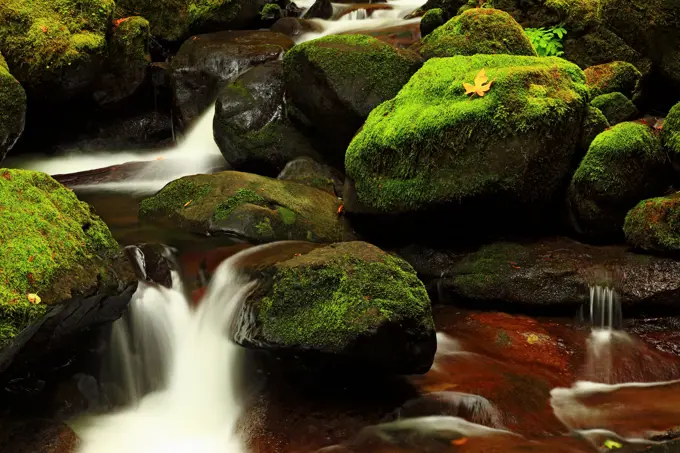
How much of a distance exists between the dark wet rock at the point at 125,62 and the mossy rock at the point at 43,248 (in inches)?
236

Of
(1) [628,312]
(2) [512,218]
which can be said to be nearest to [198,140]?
(2) [512,218]

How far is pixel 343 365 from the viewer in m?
4.18

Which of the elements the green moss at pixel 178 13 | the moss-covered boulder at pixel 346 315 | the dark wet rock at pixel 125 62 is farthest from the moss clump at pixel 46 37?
the moss-covered boulder at pixel 346 315

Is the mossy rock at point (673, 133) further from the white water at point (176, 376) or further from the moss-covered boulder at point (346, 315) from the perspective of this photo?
the white water at point (176, 376)

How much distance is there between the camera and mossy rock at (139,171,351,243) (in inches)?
243

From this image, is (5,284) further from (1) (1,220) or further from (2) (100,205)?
(2) (100,205)

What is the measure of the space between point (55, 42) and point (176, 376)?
6.49 metres

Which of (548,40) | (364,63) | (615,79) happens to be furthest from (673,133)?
(548,40)

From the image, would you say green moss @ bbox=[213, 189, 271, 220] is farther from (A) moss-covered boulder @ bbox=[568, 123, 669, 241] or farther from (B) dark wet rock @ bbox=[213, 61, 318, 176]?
(A) moss-covered boulder @ bbox=[568, 123, 669, 241]

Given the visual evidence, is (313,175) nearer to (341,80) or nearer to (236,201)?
(341,80)

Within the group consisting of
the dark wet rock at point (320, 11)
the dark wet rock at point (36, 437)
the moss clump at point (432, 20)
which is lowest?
the dark wet rock at point (36, 437)

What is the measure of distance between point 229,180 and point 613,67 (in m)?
5.43

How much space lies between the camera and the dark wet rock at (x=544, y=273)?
5430 mm

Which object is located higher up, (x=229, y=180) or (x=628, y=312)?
(x=229, y=180)
